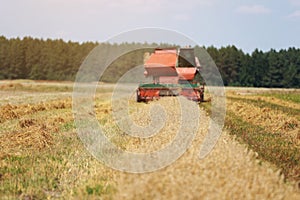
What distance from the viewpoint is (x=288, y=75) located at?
80.1 meters

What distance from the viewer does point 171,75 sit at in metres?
24.2

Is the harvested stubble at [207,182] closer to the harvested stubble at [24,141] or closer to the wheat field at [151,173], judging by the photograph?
the wheat field at [151,173]

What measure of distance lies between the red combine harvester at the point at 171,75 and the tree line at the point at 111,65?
50.9 meters

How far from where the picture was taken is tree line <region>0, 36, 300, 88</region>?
77375 millimetres

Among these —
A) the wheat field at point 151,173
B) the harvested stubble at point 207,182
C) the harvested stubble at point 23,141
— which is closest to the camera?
the harvested stubble at point 207,182

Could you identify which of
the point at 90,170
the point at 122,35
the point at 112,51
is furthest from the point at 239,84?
the point at 90,170

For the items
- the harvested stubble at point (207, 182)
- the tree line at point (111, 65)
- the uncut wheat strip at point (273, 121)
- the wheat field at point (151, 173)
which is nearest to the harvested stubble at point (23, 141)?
the wheat field at point (151, 173)

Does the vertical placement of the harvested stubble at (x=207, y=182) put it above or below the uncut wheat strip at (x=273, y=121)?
above

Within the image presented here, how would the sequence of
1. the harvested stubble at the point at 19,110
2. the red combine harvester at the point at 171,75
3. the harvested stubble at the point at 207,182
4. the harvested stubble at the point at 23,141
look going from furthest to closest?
1. the red combine harvester at the point at 171,75
2. the harvested stubble at the point at 19,110
3. the harvested stubble at the point at 23,141
4. the harvested stubble at the point at 207,182

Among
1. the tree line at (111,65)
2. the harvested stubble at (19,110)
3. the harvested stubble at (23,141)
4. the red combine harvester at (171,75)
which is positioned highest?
the tree line at (111,65)

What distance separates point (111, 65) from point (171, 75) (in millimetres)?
55141

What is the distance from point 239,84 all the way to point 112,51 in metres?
24.8

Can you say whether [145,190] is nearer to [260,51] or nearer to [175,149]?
[175,149]

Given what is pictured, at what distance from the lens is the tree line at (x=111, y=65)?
7738cm
